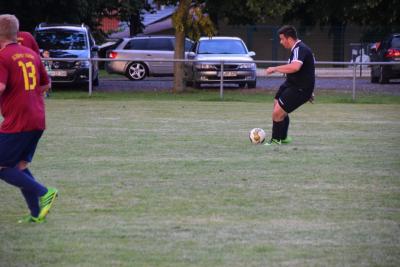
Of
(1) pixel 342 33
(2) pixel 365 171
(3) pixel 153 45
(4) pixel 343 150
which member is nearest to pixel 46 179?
(2) pixel 365 171

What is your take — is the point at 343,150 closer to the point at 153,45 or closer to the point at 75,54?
the point at 75,54

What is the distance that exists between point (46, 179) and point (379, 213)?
3.83m

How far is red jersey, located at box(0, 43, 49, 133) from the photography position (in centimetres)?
730

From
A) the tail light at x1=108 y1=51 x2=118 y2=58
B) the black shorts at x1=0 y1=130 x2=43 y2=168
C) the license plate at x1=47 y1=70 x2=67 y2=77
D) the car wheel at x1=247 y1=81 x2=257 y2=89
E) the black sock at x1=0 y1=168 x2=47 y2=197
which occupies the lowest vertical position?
the car wheel at x1=247 y1=81 x2=257 y2=89

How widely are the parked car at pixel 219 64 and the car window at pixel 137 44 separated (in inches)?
189

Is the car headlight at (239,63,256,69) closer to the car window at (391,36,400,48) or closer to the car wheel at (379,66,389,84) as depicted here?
the car wheel at (379,66,389,84)

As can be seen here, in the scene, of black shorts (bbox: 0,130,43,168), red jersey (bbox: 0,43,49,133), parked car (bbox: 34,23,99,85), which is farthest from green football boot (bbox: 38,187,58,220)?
parked car (bbox: 34,23,99,85)

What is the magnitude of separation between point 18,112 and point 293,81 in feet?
20.9

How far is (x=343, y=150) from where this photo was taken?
12383 mm

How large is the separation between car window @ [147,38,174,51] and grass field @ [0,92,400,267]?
1537 centimetres

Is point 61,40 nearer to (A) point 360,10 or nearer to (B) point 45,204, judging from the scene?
(A) point 360,10

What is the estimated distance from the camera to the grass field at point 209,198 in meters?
6.47

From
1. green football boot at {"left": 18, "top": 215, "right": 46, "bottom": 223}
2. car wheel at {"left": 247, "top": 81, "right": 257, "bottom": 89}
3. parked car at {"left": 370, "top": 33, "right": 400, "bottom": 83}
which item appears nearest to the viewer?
green football boot at {"left": 18, "top": 215, "right": 46, "bottom": 223}

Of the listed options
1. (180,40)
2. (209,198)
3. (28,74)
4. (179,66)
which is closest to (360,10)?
(180,40)
